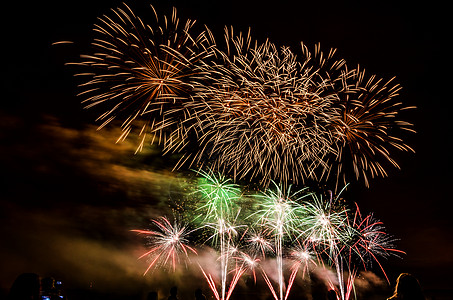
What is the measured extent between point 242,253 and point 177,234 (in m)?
4.80

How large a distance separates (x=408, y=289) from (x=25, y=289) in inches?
206

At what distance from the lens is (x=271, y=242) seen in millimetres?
17594

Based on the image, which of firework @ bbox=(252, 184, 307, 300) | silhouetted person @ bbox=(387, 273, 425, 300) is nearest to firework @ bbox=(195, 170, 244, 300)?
firework @ bbox=(252, 184, 307, 300)

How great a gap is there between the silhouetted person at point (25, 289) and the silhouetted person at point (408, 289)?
5.06 meters

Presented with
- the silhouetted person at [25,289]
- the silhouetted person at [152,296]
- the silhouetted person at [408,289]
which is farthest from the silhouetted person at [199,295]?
the silhouetted person at [408,289]

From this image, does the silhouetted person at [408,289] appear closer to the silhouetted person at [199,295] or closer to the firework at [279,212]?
the silhouetted person at [199,295]

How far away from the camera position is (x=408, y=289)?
4.38m

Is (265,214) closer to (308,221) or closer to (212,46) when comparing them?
(308,221)

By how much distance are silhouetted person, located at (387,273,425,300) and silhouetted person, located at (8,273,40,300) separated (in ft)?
16.6

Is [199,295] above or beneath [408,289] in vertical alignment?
beneath

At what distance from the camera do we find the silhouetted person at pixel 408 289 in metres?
4.36

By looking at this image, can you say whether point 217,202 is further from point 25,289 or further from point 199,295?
point 25,289

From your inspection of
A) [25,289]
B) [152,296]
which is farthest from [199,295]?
[25,289]

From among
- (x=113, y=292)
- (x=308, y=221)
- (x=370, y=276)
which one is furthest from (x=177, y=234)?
(x=370, y=276)
